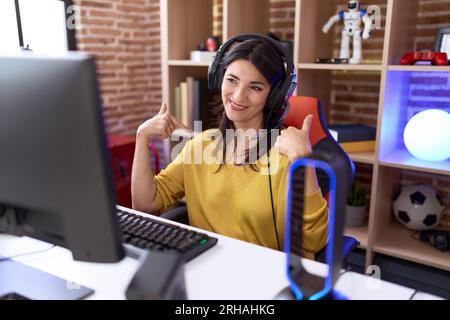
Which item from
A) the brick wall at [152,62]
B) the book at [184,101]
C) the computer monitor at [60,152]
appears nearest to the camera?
the computer monitor at [60,152]

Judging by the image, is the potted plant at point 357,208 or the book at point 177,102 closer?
the potted plant at point 357,208

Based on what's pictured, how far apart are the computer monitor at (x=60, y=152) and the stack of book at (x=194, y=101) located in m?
1.78

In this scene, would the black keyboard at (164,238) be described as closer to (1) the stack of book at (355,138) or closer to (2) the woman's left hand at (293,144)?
(2) the woman's left hand at (293,144)

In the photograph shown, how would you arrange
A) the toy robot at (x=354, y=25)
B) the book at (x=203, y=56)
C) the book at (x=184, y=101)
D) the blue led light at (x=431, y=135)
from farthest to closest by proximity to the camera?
the book at (x=184, y=101) < the book at (x=203, y=56) < the toy robot at (x=354, y=25) < the blue led light at (x=431, y=135)

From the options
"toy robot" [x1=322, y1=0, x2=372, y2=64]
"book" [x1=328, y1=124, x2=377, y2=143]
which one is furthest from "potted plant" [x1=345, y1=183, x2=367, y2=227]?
"toy robot" [x1=322, y1=0, x2=372, y2=64]

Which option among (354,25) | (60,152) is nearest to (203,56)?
(354,25)

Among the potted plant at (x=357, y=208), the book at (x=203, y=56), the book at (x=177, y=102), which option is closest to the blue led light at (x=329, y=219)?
the potted plant at (x=357, y=208)

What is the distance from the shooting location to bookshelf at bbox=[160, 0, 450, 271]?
1930 millimetres

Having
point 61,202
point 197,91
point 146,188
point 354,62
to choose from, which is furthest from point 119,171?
point 61,202

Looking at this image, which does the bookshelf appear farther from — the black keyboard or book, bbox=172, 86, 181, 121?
the black keyboard

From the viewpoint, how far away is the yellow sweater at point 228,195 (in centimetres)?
135

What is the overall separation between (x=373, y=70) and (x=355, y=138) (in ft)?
1.11

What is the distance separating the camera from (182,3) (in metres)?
2.50

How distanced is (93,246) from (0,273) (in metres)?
0.35
